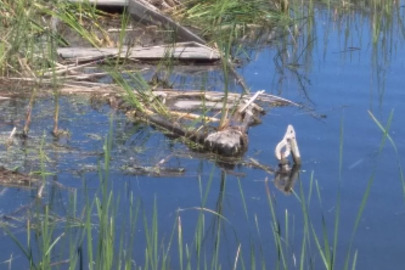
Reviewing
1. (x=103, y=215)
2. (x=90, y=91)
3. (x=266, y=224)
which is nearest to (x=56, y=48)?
(x=90, y=91)

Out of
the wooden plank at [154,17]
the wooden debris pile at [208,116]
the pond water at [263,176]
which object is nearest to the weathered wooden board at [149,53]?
the wooden plank at [154,17]

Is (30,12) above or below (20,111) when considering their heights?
above

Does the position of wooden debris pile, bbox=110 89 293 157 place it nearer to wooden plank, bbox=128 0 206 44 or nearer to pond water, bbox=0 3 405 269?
pond water, bbox=0 3 405 269

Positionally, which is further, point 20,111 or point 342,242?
point 20,111

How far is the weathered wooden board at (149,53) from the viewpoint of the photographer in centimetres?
790

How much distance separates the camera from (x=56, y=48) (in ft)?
25.1

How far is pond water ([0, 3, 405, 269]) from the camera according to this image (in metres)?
4.60

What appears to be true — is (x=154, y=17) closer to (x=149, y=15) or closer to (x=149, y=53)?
(x=149, y=15)

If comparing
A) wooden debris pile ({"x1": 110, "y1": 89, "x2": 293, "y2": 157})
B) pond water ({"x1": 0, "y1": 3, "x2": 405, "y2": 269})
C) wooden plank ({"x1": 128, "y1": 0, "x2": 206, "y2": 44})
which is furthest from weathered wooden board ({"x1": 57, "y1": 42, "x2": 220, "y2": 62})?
wooden debris pile ({"x1": 110, "y1": 89, "x2": 293, "y2": 157})

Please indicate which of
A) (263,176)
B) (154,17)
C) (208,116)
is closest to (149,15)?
(154,17)

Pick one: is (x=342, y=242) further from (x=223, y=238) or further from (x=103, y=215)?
(x=103, y=215)

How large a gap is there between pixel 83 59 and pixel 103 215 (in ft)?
14.7

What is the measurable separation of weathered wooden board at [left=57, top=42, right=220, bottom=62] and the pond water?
1.46 feet

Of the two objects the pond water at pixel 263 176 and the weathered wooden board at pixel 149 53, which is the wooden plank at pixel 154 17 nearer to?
the weathered wooden board at pixel 149 53
